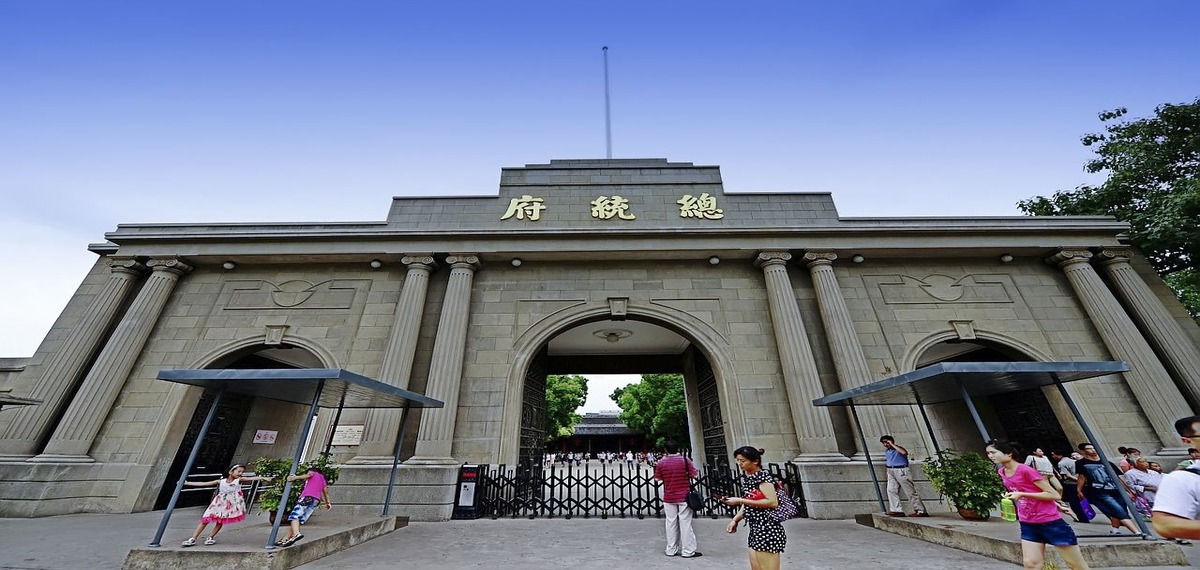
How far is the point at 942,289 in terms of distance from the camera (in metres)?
12.5

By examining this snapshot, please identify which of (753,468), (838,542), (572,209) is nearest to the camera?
(753,468)

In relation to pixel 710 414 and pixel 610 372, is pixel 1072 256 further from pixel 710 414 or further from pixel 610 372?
pixel 610 372

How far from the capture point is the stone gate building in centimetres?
1050

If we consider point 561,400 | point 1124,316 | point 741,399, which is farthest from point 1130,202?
point 561,400

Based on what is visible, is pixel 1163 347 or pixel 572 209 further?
pixel 572 209

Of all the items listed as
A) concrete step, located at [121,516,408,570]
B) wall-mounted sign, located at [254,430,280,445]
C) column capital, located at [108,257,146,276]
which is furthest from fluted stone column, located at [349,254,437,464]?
Result: column capital, located at [108,257,146,276]

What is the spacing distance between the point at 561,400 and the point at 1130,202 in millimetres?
33740

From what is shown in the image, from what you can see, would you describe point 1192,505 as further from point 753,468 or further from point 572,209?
point 572,209

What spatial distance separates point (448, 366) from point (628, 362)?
7772 mm

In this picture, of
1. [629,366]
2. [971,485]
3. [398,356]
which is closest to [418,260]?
[398,356]

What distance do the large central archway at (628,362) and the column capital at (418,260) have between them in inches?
127

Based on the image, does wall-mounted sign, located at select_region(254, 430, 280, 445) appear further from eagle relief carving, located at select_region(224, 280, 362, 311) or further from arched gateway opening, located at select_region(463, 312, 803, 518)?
arched gateway opening, located at select_region(463, 312, 803, 518)

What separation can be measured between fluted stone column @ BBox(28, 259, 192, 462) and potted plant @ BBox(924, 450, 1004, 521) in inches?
667

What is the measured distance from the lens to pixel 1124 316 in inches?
448
